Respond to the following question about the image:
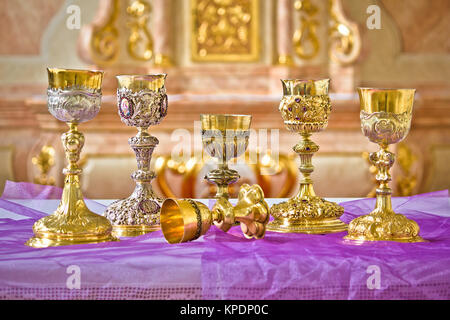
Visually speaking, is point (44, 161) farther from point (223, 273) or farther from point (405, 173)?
point (223, 273)

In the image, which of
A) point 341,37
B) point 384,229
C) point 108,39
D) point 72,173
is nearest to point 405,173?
point 341,37

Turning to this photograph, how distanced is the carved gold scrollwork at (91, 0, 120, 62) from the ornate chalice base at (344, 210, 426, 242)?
1.99 metres

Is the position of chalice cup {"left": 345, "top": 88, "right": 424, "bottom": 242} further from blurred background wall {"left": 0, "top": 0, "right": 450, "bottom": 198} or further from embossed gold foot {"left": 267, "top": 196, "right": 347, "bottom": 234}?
blurred background wall {"left": 0, "top": 0, "right": 450, "bottom": 198}

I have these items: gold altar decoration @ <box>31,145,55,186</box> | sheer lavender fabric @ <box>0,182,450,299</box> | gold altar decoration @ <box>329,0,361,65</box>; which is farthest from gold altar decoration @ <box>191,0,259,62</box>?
sheer lavender fabric @ <box>0,182,450,299</box>

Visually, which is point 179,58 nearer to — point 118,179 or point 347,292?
point 118,179

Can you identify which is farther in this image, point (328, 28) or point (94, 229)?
point (328, 28)

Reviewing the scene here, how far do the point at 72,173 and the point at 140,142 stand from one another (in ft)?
0.44

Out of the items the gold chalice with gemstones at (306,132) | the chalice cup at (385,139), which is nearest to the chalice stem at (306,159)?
the gold chalice with gemstones at (306,132)

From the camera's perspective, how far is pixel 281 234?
1.07 meters

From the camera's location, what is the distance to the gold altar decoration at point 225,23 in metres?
2.75

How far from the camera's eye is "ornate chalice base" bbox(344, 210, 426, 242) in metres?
1.00

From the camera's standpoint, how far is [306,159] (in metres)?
1.15

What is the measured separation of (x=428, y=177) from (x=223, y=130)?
2.03 meters
